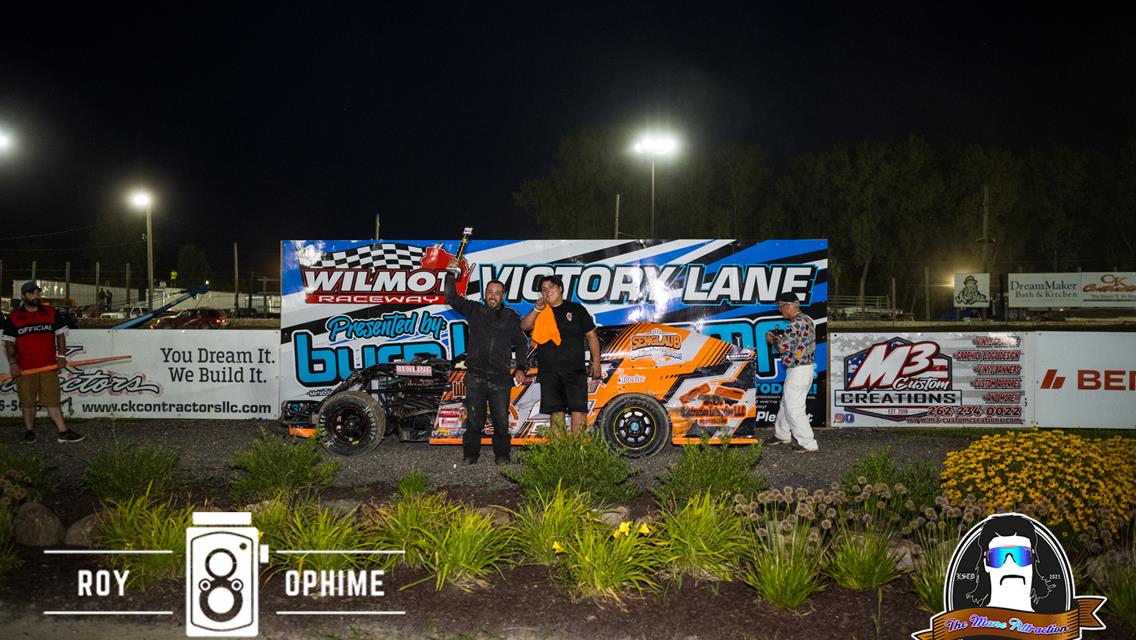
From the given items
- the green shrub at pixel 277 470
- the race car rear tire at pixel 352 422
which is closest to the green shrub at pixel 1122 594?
the green shrub at pixel 277 470

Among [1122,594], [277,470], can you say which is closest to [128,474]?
[277,470]

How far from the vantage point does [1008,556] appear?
13.4ft

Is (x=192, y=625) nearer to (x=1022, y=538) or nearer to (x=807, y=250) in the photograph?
(x=1022, y=538)

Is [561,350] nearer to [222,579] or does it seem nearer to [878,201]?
[222,579]

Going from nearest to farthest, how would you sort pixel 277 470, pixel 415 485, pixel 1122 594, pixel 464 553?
pixel 1122 594 → pixel 464 553 → pixel 415 485 → pixel 277 470

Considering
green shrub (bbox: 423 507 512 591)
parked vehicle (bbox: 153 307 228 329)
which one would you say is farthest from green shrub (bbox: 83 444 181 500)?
parked vehicle (bbox: 153 307 228 329)

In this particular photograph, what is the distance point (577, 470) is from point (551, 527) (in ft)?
3.00

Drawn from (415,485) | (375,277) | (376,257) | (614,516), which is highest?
(376,257)

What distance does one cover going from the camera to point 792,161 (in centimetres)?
5766

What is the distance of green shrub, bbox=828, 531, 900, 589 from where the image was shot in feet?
16.1

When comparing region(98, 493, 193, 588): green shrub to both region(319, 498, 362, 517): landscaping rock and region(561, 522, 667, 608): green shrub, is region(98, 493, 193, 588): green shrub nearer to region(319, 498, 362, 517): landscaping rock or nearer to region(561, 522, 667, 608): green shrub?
region(319, 498, 362, 517): landscaping rock

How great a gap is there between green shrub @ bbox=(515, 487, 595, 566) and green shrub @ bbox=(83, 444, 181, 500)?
3.09 metres

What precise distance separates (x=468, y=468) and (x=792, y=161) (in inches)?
2059

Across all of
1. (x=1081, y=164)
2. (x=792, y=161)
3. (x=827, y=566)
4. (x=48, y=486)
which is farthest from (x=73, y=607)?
(x=1081, y=164)
